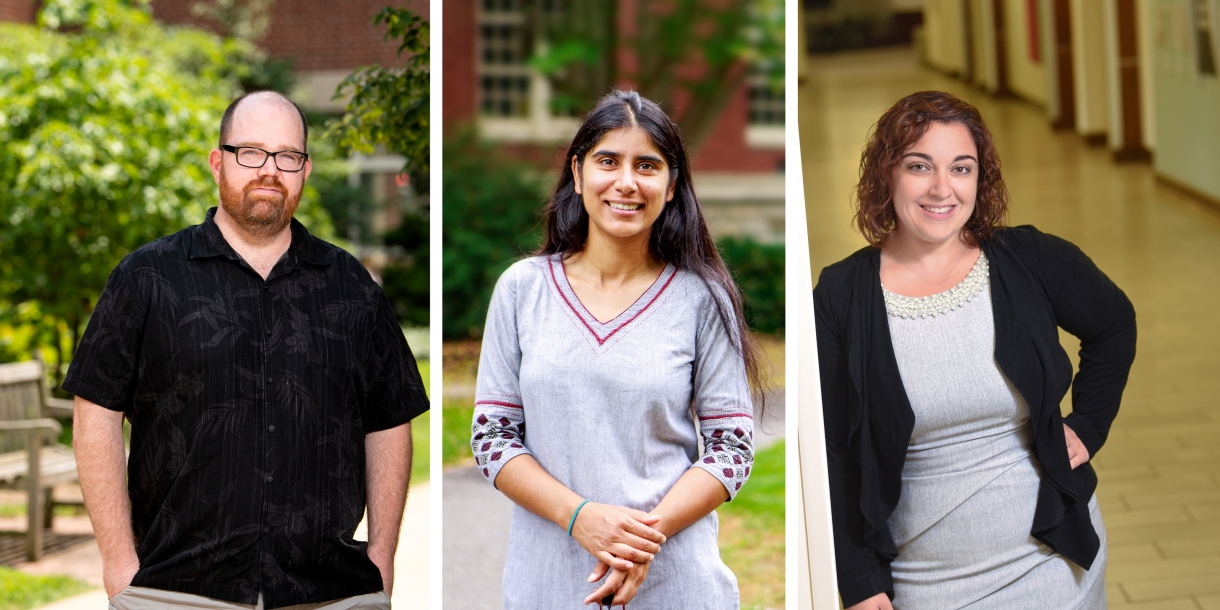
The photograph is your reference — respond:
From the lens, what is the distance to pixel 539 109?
29.6 feet

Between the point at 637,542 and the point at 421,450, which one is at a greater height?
the point at 637,542

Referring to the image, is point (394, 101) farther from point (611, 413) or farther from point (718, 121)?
point (718, 121)

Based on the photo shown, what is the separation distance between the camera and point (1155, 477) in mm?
3035

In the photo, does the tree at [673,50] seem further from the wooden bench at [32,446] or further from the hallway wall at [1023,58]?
the wooden bench at [32,446]

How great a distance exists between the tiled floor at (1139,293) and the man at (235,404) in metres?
1.07

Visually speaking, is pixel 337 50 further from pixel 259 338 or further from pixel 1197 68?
pixel 259 338

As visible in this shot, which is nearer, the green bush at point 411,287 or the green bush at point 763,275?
the green bush at point 763,275

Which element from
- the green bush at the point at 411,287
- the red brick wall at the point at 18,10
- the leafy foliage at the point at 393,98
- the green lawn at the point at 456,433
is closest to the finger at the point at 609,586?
the leafy foliage at the point at 393,98

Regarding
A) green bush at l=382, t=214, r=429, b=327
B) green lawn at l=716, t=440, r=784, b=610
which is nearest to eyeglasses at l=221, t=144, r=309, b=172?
green lawn at l=716, t=440, r=784, b=610

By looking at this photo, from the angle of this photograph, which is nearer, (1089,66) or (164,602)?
(164,602)

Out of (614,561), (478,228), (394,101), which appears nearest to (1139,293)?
(614,561)

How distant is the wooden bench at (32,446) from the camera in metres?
4.51

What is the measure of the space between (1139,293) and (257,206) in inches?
93.3

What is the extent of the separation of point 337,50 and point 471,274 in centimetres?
509
